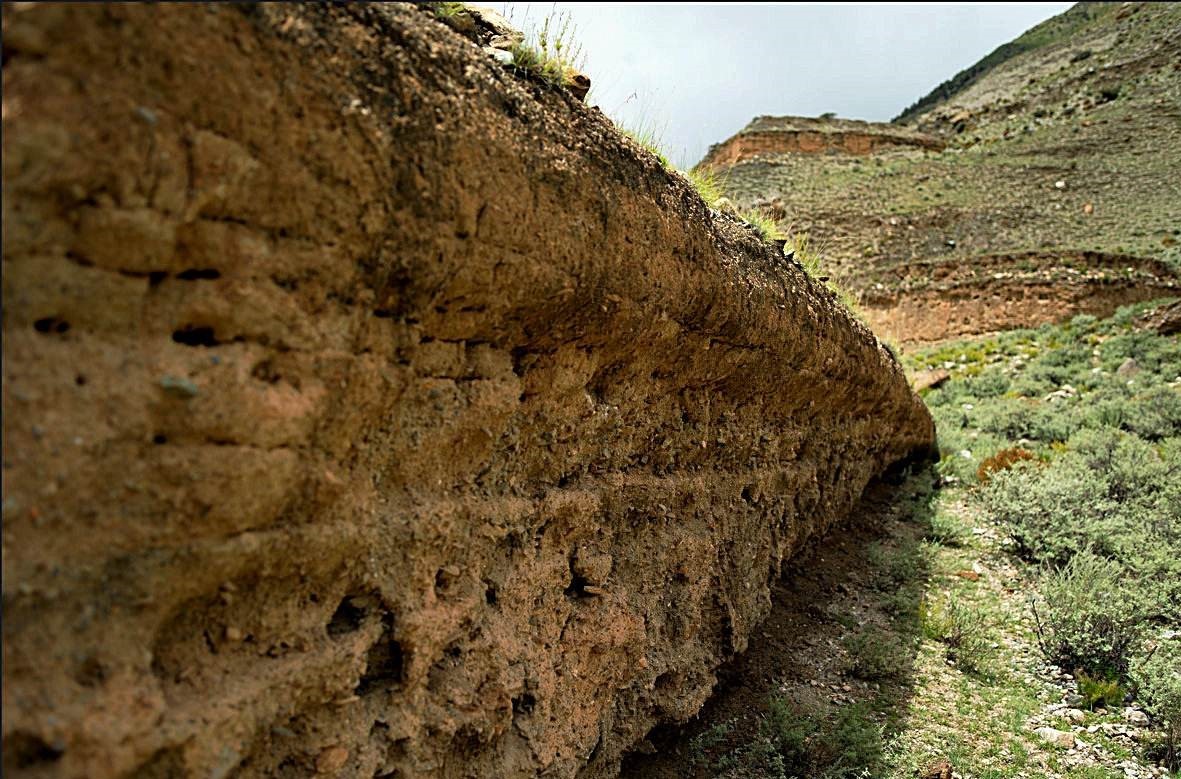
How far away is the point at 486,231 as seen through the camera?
89.9 inches

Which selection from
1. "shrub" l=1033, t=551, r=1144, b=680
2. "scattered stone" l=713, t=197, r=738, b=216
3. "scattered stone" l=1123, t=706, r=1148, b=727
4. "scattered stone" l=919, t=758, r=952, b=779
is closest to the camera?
"scattered stone" l=919, t=758, r=952, b=779

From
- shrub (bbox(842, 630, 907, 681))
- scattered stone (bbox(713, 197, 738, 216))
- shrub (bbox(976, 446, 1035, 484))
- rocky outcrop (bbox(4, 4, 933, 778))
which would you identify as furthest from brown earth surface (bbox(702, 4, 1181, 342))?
rocky outcrop (bbox(4, 4, 933, 778))

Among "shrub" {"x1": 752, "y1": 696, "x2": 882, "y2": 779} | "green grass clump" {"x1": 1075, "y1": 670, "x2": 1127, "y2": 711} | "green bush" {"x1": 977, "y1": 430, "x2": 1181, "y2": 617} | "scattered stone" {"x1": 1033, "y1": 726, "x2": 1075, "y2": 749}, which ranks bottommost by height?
"scattered stone" {"x1": 1033, "y1": 726, "x2": 1075, "y2": 749}

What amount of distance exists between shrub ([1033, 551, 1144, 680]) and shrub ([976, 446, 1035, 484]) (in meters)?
2.46

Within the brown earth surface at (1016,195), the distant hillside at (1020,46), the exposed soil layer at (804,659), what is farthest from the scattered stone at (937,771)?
the distant hillside at (1020,46)

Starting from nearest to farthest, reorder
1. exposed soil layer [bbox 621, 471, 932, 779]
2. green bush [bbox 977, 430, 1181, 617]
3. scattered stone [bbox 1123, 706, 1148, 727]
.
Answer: exposed soil layer [bbox 621, 471, 932, 779]
scattered stone [bbox 1123, 706, 1148, 727]
green bush [bbox 977, 430, 1181, 617]

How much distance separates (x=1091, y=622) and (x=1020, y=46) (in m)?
62.9

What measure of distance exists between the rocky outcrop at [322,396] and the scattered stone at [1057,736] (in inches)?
99.2

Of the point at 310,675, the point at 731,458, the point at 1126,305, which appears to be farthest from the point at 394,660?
the point at 1126,305

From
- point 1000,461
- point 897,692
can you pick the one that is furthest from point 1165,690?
point 1000,461

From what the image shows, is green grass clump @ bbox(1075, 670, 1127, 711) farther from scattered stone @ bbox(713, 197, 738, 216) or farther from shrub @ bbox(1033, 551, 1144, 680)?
scattered stone @ bbox(713, 197, 738, 216)

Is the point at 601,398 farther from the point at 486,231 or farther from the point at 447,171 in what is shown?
Answer: the point at 447,171

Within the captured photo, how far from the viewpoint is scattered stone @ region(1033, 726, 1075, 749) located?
443cm

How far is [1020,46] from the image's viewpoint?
56.3 metres
